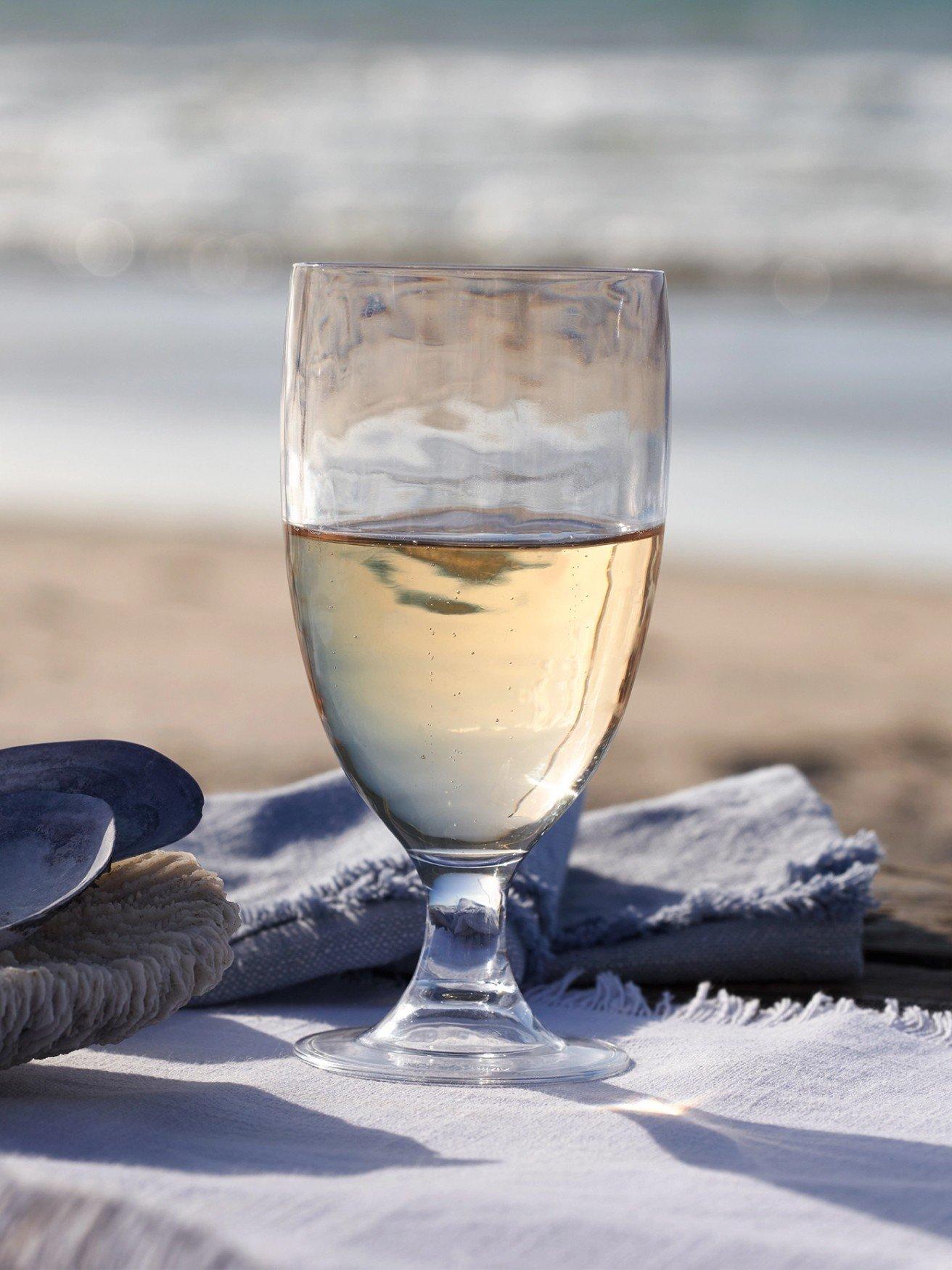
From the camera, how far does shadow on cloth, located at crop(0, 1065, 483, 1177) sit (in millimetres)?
712

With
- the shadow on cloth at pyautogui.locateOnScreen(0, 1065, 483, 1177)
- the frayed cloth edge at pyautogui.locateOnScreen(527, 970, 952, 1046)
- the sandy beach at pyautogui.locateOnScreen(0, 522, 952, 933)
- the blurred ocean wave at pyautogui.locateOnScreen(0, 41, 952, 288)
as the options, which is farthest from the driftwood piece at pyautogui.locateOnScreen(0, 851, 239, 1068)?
the blurred ocean wave at pyautogui.locateOnScreen(0, 41, 952, 288)

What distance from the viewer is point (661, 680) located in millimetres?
2244

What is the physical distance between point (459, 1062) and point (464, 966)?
0.25ft

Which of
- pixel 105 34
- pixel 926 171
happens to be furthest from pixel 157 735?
pixel 105 34

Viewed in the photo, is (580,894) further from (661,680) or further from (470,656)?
(661,680)

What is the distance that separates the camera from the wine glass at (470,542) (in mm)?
887

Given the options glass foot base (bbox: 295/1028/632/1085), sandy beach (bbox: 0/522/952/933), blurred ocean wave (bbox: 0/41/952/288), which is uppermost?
blurred ocean wave (bbox: 0/41/952/288)

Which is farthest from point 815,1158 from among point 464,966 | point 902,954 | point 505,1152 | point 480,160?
point 480,160

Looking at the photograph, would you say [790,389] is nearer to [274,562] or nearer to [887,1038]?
[274,562]

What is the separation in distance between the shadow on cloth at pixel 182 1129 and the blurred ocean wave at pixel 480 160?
6.62m

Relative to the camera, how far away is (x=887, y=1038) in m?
0.96

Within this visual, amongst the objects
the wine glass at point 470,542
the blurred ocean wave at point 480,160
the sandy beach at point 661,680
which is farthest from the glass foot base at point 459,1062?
the blurred ocean wave at point 480,160

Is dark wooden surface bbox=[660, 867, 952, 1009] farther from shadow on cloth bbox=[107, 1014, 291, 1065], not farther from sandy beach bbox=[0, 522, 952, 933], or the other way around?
shadow on cloth bbox=[107, 1014, 291, 1065]

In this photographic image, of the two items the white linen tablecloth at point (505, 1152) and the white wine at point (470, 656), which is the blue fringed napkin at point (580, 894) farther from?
the white wine at point (470, 656)
